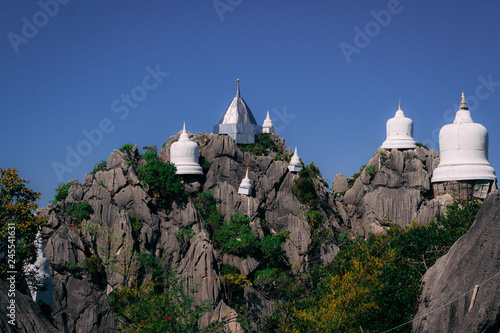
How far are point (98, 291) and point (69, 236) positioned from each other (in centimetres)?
360

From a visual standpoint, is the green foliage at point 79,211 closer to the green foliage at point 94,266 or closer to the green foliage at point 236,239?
the green foliage at point 94,266

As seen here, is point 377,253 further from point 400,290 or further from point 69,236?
point 69,236

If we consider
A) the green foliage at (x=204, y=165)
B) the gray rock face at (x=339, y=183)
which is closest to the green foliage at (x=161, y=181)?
the green foliage at (x=204, y=165)

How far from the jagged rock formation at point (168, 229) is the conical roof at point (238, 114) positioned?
17.8 ft

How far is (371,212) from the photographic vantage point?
152 feet

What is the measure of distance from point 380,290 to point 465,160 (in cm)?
1481

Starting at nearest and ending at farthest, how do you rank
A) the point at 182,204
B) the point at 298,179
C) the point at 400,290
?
the point at 400,290
the point at 182,204
the point at 298,179

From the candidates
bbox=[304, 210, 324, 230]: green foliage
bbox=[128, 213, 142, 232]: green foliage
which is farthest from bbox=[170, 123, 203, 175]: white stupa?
bbox=[304, 210, 324, 230]: green foliage

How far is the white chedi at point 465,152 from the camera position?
117 ft

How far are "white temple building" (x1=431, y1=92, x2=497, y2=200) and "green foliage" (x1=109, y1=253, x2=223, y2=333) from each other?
15.8 metres

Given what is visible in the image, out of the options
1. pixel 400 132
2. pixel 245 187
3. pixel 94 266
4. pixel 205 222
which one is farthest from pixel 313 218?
pixel 94 266

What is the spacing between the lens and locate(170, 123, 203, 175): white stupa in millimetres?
43312

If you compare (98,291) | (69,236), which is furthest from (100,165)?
(98,291)

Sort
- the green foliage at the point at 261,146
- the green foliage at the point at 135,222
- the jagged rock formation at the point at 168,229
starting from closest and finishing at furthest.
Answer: the jagged rock formation at the point at 168,229 < the green foliage at the point at 135,222 < the green foliage at the point at 261,146
